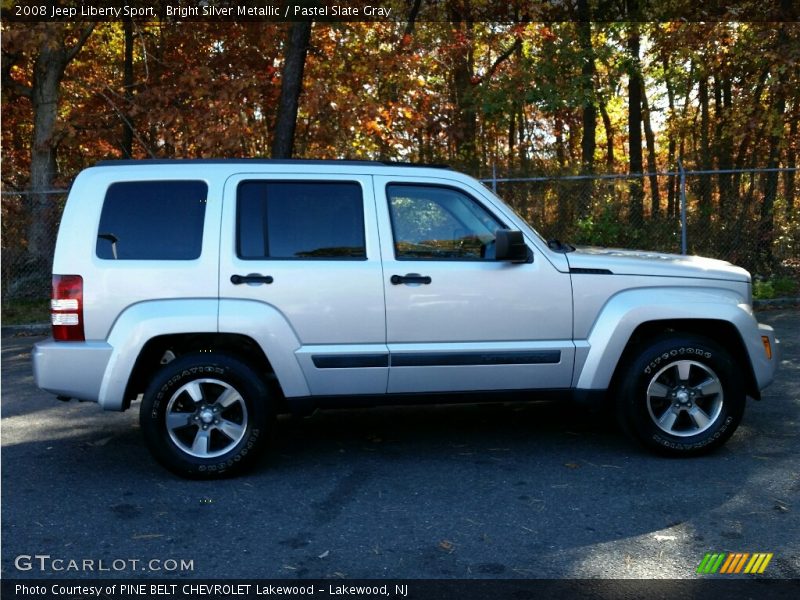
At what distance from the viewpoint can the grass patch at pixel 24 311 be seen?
44.5ft

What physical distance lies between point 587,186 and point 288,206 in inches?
386

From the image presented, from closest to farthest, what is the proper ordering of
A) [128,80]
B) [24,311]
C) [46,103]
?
[24,311]
[46,103]
[128,80]

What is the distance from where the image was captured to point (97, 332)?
540cm

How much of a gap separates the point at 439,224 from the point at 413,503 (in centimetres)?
185

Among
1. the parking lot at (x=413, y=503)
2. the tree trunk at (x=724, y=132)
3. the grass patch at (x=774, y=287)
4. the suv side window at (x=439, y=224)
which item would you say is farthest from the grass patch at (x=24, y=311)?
the tree trunk at (x=724, y=132)

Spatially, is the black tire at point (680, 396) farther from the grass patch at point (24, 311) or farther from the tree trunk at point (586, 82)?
the grass patch at point (24, 311)

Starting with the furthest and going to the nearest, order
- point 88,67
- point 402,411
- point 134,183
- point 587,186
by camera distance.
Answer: point 88,67
point 587,186
point 402,411
point 134,183

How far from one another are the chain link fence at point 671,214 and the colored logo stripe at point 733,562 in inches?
413

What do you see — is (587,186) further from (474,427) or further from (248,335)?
(248,335)

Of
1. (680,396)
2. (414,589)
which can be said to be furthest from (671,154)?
(414,589)

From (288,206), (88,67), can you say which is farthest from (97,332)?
(88,67)

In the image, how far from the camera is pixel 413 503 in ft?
16.4

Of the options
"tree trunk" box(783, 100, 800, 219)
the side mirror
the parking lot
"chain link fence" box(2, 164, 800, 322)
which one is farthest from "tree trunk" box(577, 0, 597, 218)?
the side mirror

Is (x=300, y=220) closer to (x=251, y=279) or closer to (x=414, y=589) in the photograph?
(x=251, y=279)
